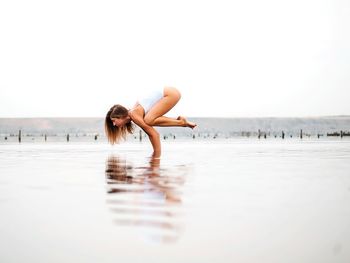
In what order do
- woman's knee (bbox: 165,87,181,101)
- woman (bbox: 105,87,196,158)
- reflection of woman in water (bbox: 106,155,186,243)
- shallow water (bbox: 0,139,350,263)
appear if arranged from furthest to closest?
1. woman's knee (bbox: 165,87,181,101)
2. woman (bbox: 105,87,196,158)
3. reflection of woman in water (bbox: 106,155,186,243)
4. shallow water (bbox: 0,139,350,263)

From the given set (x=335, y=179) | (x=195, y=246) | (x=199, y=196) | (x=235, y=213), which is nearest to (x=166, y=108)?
(x=335, y=179)

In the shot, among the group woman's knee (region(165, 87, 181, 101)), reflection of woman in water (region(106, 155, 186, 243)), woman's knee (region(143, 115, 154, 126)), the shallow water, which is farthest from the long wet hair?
the shallow water

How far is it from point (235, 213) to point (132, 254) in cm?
86

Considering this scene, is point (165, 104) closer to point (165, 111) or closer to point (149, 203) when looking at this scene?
point (165, 111)

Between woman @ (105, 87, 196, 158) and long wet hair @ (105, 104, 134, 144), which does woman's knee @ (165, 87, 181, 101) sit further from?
long wet hair @ (105, 104, 134, 144)

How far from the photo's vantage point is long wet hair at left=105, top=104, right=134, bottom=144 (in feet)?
27.8

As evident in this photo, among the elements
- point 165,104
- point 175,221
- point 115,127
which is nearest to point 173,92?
point 165,104

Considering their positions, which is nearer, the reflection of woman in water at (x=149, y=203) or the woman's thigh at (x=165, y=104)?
the reflection of woman in water at (x=149, y=203)

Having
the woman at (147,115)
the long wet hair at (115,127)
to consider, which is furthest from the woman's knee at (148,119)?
the long wet hair at (115,127)

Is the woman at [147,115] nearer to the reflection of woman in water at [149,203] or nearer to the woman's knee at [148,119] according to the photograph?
the woman's knee at [148,119]

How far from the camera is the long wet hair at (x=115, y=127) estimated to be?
8.48 m

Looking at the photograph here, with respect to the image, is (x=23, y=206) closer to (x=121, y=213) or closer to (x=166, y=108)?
(x=121, y=213)

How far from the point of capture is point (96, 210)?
2541 millimetres

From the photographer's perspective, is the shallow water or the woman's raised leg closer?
the shallow water
